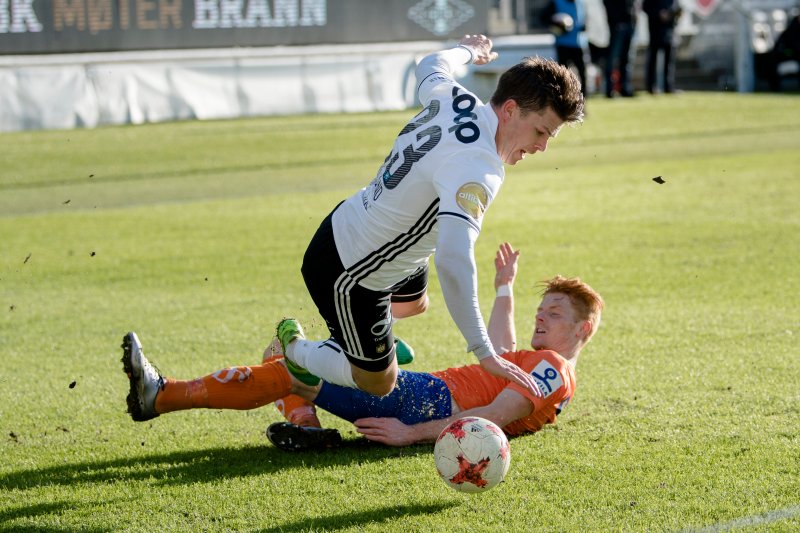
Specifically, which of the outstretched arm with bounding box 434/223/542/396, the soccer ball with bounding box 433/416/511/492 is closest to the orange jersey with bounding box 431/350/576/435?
the soccer ball with bounding box 433/416/511/492

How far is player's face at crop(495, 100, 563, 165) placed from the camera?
4539 millimetres

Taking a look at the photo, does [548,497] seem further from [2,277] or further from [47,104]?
[47,104]

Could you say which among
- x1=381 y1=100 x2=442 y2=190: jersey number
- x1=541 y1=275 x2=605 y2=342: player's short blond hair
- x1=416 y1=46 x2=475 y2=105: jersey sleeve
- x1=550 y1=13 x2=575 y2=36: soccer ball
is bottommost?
x1=541 y1=275 x2=605 y2=342: player's short blond hair

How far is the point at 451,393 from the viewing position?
18.0 feet

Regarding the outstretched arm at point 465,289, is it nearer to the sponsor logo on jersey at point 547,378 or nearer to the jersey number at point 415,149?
the jersey number at point 415,149

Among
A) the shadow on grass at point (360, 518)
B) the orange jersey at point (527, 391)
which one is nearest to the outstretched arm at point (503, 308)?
the orange jersey at point (527, 391)

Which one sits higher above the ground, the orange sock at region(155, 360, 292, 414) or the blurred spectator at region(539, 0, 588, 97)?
the blurred spectator at region(539, 0, 588, 97)

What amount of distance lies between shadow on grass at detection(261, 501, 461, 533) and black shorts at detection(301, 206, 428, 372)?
0.72m

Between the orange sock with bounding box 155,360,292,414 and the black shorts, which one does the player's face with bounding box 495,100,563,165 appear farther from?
the orange sock with bounding box 155,360,292,414

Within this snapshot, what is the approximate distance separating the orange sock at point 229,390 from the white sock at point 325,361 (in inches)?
6.9

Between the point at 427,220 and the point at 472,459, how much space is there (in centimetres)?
98

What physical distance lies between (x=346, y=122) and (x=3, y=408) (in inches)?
639

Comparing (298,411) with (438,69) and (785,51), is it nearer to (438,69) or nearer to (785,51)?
(438,69)

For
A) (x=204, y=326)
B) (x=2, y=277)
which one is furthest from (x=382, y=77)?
(x=204, y=326)
